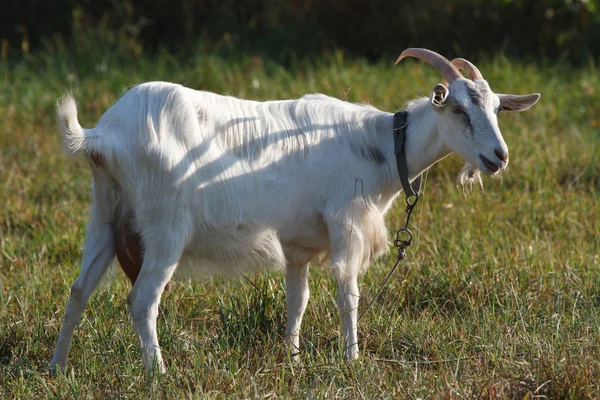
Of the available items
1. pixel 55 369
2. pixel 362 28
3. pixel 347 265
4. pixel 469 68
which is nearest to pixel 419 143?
pixel 469 68

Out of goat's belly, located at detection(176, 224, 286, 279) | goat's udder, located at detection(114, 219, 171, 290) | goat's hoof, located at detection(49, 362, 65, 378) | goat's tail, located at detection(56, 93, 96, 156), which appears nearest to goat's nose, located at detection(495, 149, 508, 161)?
goat's belly, located at detection(176, 224, 286, 279)

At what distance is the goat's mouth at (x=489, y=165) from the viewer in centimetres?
418

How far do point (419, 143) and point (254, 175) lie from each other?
879 mm

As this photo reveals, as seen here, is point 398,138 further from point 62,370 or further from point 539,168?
point 539,168

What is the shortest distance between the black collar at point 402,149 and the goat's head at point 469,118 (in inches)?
9.7

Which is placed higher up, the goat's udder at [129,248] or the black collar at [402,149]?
the black collar at [402,149]

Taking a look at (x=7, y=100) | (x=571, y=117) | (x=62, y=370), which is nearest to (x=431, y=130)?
(x=62, y=370)

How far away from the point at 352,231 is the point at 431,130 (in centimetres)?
65

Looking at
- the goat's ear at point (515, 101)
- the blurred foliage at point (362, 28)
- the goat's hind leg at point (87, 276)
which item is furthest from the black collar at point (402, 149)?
the blurred foliage at point (362, 28)

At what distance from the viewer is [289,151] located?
4434 millimetres

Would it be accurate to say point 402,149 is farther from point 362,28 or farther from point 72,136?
point 362,28

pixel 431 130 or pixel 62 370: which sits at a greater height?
pixel 431 130

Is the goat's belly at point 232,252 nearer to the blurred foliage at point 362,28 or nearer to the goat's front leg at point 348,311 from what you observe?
the goat's front leg at point 348,311

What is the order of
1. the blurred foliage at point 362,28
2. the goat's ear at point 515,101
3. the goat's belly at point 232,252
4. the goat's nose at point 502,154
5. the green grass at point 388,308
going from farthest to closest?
the blurred foliage at point 362,28
the goat's ear at point 515,101
the goat's belly at point 232,252
the goat's nose at point 502,154
the green grass at point 388,308
